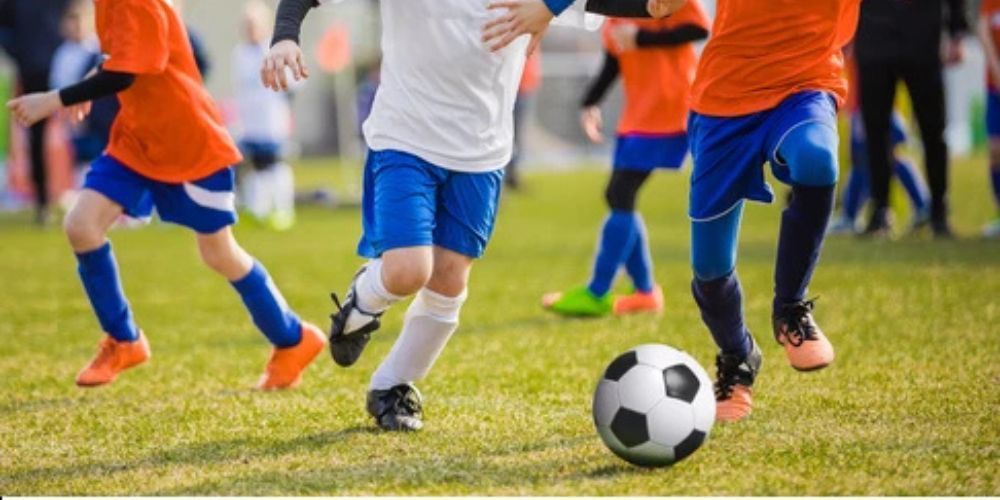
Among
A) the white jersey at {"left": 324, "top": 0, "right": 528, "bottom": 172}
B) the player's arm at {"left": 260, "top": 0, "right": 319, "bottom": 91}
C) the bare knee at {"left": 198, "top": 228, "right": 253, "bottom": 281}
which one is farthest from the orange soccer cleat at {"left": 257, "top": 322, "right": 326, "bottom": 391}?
the player's arm at {"left": 260, "top": 0, "right": 319, "bottom": 91}

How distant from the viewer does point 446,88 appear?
5.01 meters

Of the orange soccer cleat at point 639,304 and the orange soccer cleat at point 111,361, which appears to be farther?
the orange soccer cleat at point 639,304

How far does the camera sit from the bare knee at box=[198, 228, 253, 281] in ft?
20.0

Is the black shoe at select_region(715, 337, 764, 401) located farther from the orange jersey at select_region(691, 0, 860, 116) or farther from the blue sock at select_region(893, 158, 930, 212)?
the blue sock at select_region(893, 158, 930, 212)

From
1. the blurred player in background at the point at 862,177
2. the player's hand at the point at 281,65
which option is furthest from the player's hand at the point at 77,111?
the blurred player in background at the point at 862,177

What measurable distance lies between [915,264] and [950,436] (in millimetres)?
5260

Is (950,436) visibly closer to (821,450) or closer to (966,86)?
(821,450)

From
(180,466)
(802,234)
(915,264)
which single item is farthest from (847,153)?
(180,466)

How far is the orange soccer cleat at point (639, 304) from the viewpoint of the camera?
8281 mm

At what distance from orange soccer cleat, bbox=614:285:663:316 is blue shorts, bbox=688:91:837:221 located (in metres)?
3.22

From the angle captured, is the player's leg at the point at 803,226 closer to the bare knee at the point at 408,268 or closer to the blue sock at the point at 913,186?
the bare knee at the point at 408,268

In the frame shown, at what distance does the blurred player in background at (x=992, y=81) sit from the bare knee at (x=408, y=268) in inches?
290

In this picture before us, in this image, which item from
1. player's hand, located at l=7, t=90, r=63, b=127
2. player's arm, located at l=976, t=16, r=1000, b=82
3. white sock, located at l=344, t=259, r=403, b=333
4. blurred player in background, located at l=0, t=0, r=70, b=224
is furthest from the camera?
blurred player in background, located at l=0, t=0, r=70, b=224

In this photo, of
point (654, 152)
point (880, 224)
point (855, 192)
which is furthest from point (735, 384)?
point (855, 192)
